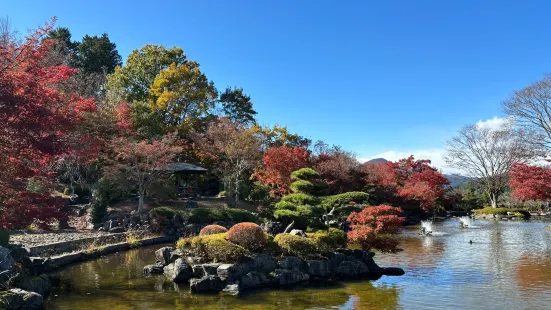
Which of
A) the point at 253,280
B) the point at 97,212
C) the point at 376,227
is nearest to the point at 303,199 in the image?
the point at 376,227

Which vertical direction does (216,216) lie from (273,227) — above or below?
above

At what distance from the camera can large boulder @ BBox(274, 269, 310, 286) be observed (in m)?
9.02

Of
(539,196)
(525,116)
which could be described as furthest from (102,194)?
(525,116)

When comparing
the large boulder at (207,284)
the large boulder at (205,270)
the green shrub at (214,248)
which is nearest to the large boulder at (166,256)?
→ the green shrub at (214,248)

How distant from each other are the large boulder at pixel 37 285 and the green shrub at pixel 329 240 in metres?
5.85

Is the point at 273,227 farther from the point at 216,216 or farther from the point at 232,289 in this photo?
the point at 232,289

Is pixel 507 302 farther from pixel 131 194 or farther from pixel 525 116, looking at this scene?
pixel 525 116

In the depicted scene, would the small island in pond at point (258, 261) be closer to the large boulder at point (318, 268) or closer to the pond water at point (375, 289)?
the large boulder at point (318, 268)

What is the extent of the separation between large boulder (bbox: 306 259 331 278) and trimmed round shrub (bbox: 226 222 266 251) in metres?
1.28

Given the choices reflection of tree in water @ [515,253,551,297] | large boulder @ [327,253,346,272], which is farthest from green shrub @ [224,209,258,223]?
reflection of tree in water @ [515,253,551,297]

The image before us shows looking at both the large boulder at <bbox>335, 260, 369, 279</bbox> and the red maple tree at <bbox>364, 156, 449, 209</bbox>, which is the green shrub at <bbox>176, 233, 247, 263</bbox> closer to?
the large boulder at <bbox>335, 260, 369, 279</bbox>

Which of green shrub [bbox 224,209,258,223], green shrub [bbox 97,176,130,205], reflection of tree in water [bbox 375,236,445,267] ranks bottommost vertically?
reflection of tree in water [bbox 375,236,445,267]

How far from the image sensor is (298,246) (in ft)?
32.6

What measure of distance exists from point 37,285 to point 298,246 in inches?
218
